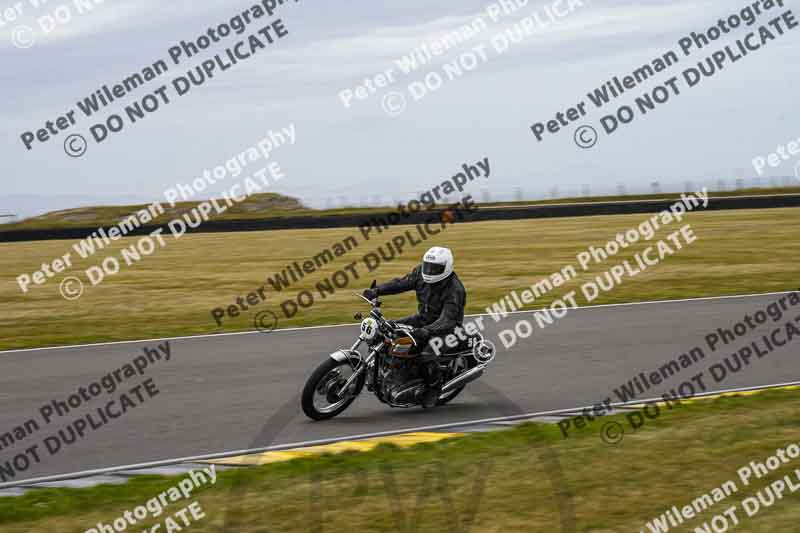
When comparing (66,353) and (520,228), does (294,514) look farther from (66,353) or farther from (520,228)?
(520,228)

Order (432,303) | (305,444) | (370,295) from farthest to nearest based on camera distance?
(432,303) → (370,295) → (305,444)

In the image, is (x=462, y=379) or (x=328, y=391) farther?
(x=462, y=379)

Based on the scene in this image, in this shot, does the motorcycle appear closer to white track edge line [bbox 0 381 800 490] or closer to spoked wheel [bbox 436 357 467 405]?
spoked wheel [bbox 436 357 467 405]

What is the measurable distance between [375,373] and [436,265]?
123 cm

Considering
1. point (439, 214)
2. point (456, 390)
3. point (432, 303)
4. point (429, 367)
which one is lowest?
point (439, 214)

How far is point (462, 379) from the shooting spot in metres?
10.6

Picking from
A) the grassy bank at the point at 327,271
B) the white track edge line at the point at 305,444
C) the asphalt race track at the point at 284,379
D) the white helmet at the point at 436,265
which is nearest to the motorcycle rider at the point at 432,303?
the white helmet at the point at 436,265

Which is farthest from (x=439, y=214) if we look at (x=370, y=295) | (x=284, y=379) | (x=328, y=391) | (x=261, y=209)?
(x=328, y=391)

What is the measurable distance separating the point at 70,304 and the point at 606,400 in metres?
14.5

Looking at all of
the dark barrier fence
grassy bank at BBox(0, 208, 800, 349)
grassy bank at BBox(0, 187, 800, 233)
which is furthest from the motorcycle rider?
grassy bank at BBox(0, 187, 800, 233)

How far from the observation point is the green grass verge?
6.35 m

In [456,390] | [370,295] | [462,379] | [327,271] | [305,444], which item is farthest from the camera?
[327,271]

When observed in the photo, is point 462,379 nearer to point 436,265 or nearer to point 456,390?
point 456,390

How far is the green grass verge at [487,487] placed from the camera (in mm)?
6352
